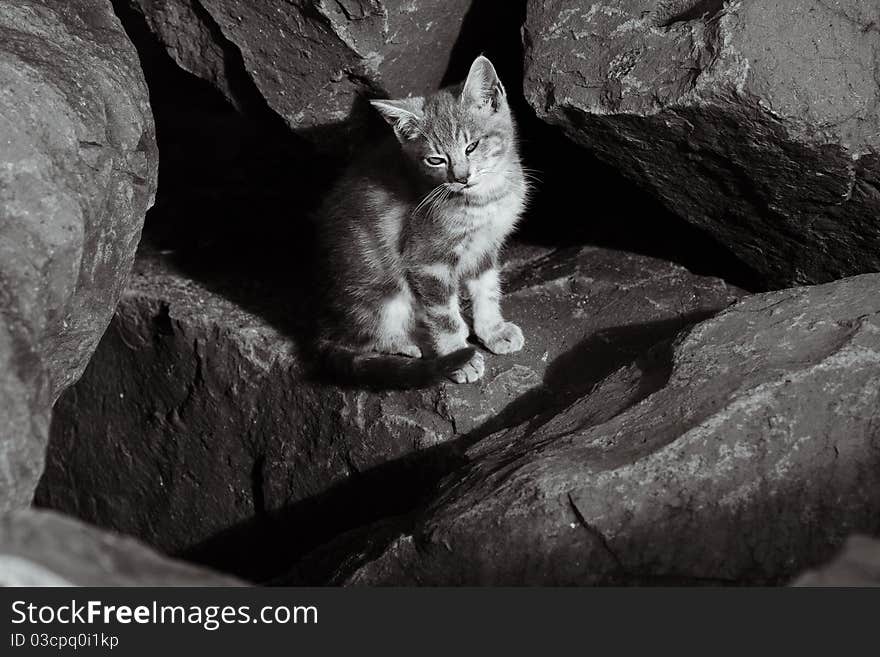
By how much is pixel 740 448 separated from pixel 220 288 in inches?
97.2

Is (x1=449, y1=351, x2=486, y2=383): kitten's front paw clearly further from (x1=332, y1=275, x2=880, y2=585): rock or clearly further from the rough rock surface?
the rough rock surface

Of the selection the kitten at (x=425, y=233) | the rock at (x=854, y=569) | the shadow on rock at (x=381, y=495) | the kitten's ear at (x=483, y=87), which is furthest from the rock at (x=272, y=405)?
the rock at (x=854, y=569)

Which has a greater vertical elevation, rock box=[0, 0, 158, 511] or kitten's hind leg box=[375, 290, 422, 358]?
rock box=[0, 0, 158, 511]

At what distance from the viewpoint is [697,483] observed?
2346mm

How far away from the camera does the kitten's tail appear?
3.36 m

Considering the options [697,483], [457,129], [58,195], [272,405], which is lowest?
[272,405]

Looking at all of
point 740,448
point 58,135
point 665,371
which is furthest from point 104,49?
point 740,448

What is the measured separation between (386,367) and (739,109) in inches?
55.8

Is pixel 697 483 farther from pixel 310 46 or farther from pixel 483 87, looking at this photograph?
pixel 310 46

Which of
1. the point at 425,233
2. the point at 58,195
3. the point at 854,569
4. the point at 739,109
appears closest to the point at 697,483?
the point at 854,569

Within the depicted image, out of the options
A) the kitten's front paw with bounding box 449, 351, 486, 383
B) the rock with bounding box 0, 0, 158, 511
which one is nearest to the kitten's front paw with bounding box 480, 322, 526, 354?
the kitten's front paw with bounding box 449, 351, 486, 383

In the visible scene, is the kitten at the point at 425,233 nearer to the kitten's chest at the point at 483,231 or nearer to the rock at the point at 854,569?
the kitten's chest at the point at 483,231

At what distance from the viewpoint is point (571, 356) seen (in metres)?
3.65

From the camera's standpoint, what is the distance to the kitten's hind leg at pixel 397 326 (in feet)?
12.0
